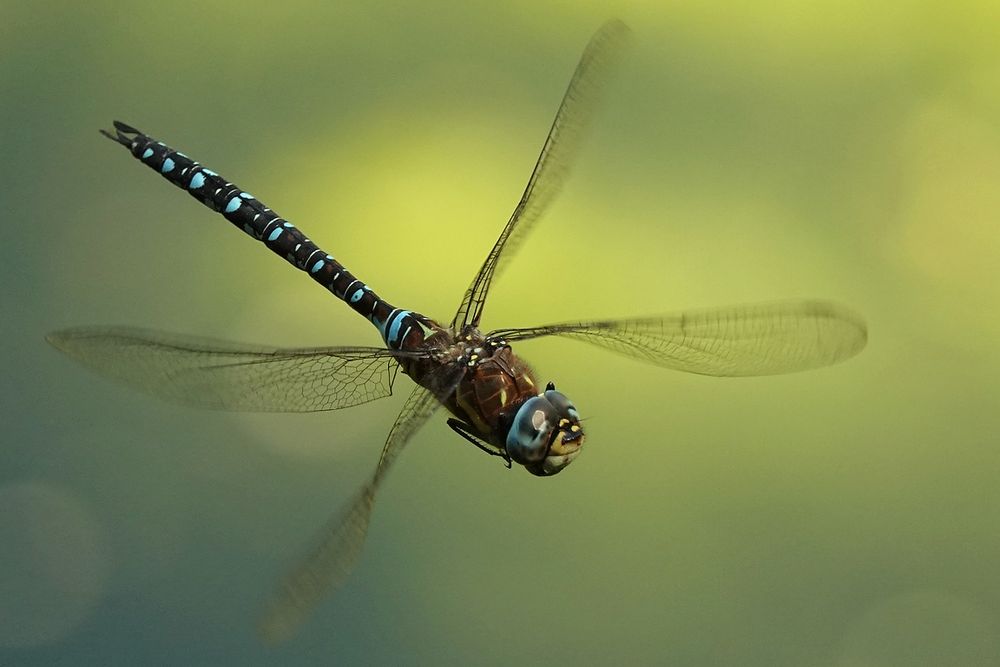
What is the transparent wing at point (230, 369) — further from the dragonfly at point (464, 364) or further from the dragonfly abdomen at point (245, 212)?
the dragonfly abdomen at point (245, 212)

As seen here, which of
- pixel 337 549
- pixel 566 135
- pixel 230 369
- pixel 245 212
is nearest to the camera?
pixel 337 549

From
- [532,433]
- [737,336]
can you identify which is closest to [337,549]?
[532,433]

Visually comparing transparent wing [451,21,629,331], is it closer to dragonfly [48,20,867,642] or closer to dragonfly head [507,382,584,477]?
dragonfly [48,20,867,642]

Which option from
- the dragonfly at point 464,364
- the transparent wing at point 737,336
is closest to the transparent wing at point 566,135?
the dragonfly at point 464,364

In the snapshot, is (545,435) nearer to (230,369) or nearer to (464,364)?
(464,364)

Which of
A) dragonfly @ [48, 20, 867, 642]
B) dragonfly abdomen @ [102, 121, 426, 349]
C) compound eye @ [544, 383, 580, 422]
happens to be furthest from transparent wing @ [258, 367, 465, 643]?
dragonfly abdomen @ [102, 121, 426, 349]

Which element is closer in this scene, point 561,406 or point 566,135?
point 561,406
